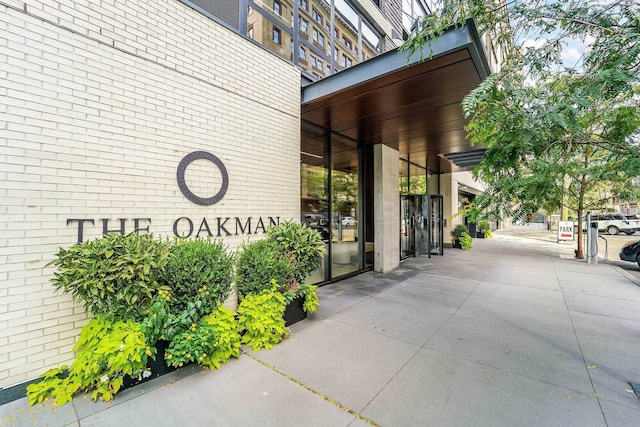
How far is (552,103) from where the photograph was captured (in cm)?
222

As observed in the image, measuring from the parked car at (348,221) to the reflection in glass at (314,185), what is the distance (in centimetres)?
72

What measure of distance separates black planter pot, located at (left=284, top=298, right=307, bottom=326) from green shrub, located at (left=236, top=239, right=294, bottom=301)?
18.7 inches

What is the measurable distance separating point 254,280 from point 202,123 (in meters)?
2.22

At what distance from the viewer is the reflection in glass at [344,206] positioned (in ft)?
22.1

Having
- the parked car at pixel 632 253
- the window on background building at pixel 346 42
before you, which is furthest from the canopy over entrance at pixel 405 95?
the parked car at pixel 632 253

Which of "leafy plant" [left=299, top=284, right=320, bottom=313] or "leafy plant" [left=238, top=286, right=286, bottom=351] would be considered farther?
"leafy plant" [left=299, top=284, right=320, bottom=313]

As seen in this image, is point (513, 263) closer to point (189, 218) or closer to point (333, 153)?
point (333, 153)

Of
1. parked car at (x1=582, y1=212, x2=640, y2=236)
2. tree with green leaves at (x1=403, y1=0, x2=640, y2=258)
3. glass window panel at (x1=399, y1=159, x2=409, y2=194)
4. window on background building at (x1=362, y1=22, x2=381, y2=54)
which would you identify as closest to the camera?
tree with green leaves at (x1=403, y1=0, x2=640, y2=258)

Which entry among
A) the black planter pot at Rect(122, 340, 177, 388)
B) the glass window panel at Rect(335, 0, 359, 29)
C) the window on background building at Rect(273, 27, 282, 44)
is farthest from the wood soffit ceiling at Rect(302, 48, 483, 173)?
the black planter pot at Rect(122, 340, 177, 388)

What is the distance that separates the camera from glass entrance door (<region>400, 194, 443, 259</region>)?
1012cm

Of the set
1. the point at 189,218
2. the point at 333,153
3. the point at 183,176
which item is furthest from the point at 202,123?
the point at 333,153

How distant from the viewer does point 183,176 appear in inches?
138

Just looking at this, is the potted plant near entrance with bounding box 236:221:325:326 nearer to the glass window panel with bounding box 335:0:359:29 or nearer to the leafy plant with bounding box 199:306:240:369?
the leafy plant with bounding box 199:306:240:369

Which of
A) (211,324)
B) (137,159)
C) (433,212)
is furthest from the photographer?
(433,212)
